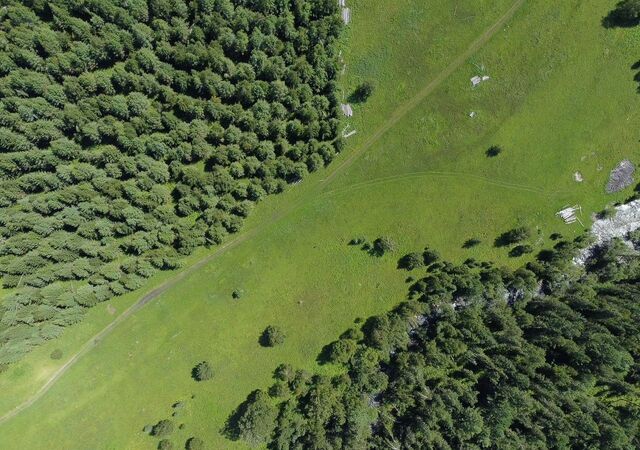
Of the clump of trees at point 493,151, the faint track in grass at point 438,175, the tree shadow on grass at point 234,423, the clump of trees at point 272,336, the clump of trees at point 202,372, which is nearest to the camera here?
the clump of trees at point 272,336

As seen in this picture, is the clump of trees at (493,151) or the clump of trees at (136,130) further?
the clump of trees at (493,151)

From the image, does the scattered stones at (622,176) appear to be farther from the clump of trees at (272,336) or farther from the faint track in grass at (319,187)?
the clump of trees at (272,336)

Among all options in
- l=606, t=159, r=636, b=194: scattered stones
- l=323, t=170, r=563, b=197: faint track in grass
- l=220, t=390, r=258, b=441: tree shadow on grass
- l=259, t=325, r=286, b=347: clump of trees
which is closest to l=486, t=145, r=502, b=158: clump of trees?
l=323, t=170, r=563, b=197: faint track in grass

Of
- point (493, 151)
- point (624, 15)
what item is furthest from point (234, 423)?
point (624, 15)

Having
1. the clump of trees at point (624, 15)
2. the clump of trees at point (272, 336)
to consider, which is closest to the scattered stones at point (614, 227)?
the clump of trees at point (624, 15)

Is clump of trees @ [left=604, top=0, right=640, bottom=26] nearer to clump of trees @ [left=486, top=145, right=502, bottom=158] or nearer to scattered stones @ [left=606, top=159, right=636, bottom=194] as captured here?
scattered stones @ [left=606, top=159, right=636, bottom=194]
